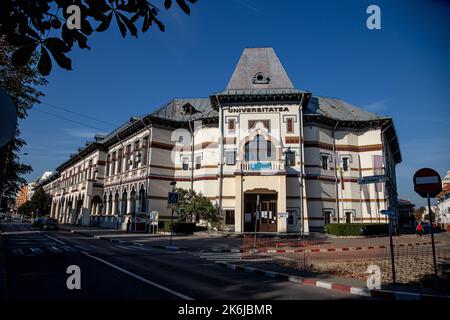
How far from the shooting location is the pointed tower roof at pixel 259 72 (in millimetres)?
32594

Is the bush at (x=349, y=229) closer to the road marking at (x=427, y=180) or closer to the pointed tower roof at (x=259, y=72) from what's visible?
the pointed tower roof at (x=259, y=72)

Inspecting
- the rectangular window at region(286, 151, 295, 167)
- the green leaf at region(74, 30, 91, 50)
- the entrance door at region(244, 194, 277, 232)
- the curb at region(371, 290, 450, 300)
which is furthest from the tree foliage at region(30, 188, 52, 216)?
the green leaf at region(74, 30, 91, 50)

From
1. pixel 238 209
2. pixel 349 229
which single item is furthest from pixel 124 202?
pixel 349 229

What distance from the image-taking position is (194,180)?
3438 cm

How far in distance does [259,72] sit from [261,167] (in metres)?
10.8

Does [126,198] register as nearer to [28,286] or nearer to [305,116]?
[305,116]

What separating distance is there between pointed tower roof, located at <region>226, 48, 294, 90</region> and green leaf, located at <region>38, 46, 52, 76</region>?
3029 centimetres

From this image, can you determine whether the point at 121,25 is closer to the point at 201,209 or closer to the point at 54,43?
the point at 54,43

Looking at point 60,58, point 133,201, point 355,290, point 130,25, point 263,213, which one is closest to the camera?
point 60,58

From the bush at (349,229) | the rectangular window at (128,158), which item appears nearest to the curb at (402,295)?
the bush at (349,229)

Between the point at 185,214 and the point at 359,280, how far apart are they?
23.4 m

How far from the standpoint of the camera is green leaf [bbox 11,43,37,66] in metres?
2.98

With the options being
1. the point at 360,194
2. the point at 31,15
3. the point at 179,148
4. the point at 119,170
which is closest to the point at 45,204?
the point at 119,170

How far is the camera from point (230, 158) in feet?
103
